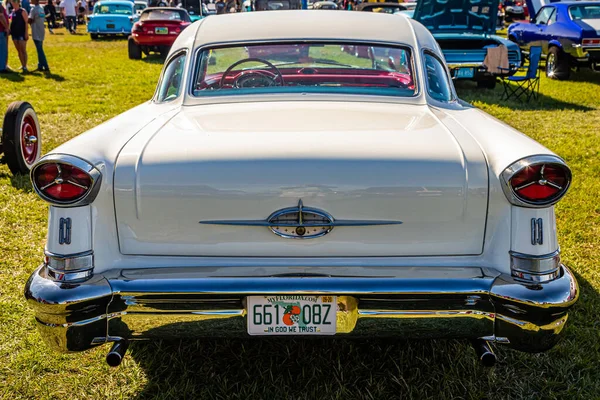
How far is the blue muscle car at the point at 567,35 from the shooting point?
11320 millimetres

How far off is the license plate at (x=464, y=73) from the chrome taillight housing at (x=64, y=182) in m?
8.56

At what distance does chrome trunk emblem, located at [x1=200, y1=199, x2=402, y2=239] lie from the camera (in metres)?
2.24

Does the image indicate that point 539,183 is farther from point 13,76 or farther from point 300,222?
point 13,76

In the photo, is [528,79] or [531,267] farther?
[528,79]

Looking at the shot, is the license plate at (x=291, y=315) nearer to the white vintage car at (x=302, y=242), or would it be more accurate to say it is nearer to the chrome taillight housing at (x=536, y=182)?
the white vintage car at (x=302, y=242)

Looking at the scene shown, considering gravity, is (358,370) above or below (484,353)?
below

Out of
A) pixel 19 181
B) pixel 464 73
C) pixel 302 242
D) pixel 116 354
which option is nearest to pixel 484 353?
pixel 302 242

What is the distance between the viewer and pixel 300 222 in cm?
225

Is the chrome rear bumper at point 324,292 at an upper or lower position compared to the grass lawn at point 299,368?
upper

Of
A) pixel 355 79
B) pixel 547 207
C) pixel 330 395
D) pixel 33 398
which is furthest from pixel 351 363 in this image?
pixel 355 79

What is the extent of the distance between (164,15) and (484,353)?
16.1 meters

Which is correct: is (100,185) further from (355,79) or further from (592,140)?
(592,140)

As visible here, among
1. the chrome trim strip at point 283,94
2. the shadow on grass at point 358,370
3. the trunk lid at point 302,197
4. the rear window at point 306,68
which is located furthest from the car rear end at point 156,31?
the trunk lid at point 302,197

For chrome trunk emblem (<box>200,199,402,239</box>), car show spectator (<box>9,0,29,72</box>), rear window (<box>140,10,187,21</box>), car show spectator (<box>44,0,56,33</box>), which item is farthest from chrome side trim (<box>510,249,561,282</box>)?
car show spectator (<box>44,0,56,33</box>)
